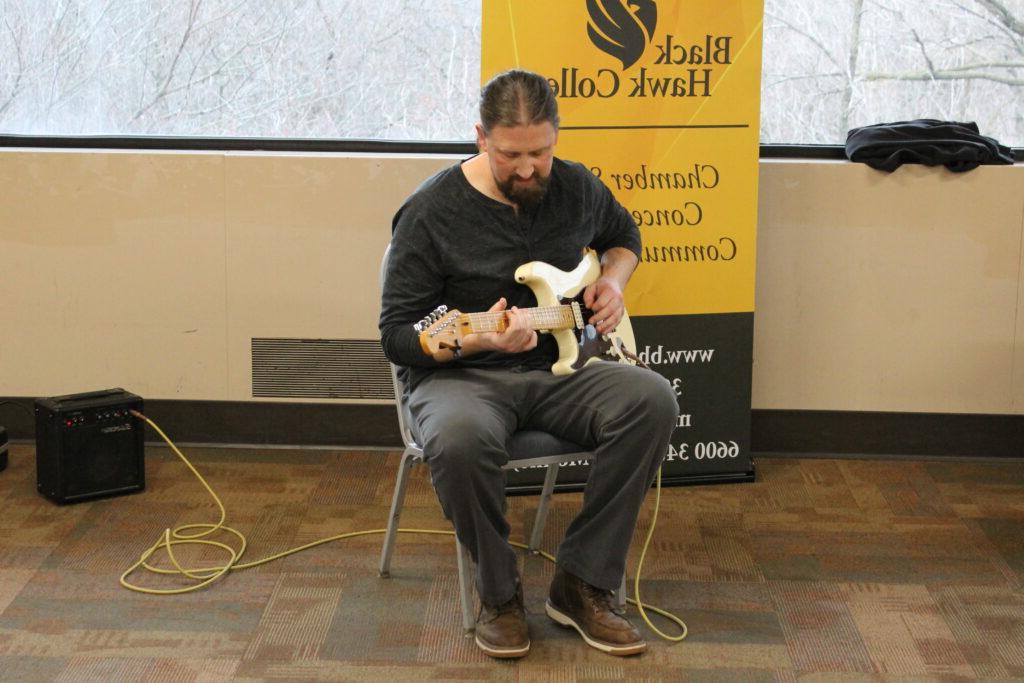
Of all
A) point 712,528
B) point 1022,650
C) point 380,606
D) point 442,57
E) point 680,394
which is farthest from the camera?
point 442,57

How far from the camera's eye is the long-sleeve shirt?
108 inches

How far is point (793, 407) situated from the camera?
4.03 metres

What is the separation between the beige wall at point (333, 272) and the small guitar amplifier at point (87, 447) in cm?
47

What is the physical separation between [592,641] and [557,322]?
2.35ft

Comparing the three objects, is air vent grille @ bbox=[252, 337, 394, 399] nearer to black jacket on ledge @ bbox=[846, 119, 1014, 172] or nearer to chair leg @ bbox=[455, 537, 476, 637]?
chair leg @ bbox=[455, 537, 476, 637]

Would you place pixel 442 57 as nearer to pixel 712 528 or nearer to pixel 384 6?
pixel 384 6

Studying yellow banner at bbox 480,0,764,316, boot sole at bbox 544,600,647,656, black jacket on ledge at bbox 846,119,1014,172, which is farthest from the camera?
black jacket on ledge at bbox 846,119,1014,172

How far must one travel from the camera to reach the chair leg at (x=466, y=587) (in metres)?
2.75

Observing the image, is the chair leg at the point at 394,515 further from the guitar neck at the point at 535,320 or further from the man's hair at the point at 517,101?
the man's hair at the point at 517,101

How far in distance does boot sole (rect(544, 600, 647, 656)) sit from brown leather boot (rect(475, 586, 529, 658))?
0.36 feet

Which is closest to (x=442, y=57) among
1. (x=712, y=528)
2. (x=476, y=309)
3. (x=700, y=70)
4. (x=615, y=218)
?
(x=700, y=70)

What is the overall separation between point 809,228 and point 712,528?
107cm

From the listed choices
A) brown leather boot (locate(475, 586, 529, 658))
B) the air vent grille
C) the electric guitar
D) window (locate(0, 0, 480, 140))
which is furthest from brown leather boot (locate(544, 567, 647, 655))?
window (locate(0, 0, 480, 140))

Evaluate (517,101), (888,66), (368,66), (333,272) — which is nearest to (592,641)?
(517,101)
